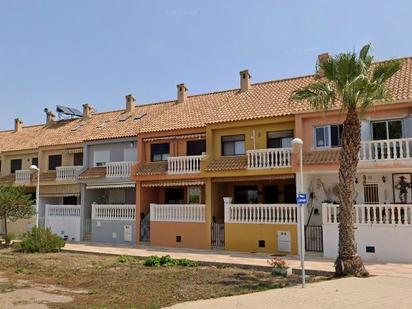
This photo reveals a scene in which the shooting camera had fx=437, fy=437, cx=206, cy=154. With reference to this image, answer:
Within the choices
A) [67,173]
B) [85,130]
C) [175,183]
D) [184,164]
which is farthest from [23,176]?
[184,164]

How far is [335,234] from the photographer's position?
19406 millimetres

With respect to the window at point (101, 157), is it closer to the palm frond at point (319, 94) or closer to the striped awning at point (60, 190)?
the striped awning at point (60, 190)

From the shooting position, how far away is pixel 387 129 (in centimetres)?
2042

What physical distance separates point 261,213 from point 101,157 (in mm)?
13872

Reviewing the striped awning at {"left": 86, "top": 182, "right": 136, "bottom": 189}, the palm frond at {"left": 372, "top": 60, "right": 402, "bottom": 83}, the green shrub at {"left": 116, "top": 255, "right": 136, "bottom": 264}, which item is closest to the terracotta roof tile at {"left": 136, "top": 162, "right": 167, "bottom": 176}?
the striped awning at {"left": 86, "top": 182, "right": 136, "bottom": 189}

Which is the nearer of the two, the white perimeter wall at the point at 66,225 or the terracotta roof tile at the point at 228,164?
the terracotta roof tile at the point at 228,164

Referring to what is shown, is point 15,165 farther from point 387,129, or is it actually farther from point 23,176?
point 387,129

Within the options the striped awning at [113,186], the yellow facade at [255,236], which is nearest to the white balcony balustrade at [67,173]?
the striped awning at [113,186]

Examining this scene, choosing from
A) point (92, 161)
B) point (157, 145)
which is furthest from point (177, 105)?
point (92, 161)

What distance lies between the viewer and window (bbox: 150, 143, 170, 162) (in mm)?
27734

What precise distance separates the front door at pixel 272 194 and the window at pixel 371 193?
5204mm

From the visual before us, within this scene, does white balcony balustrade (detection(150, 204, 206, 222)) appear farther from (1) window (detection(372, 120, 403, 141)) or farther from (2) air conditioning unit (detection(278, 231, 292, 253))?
(1) window (detection(372, 120, 403, 141))

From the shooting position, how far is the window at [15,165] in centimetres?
3703

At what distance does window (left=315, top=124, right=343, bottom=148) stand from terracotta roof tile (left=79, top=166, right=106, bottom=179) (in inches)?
569
